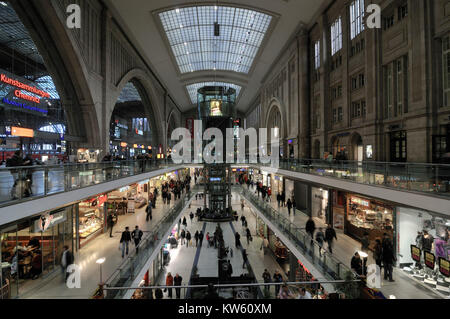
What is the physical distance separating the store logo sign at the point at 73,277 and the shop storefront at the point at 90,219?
3.08 meters

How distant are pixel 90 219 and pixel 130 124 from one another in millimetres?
34488

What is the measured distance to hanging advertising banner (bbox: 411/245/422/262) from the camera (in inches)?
323

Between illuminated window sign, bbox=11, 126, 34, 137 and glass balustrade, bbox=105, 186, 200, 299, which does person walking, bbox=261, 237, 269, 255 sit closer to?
glass balustrade, bbox=105, 186, 200, 299

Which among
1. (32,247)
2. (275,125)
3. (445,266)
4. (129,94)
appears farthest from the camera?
(129,94)

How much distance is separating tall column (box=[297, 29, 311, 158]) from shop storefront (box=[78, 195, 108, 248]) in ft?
54.4

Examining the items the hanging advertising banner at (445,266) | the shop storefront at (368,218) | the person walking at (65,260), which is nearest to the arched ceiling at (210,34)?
the shop storefront at (368,218)

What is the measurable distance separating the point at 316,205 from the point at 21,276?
54.7 feet

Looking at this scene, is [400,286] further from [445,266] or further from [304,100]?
[304,100]

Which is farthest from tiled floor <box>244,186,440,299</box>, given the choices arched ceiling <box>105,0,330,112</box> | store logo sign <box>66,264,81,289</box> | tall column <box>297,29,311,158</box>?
arched ceiling <box>105,0,330,112</box>

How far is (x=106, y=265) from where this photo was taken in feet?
28.5

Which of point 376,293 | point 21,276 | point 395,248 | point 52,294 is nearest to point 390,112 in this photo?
point 395,248

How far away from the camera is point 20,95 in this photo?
33.9ft

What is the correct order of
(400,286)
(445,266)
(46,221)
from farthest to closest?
(46,221), (400,286), (445,266)

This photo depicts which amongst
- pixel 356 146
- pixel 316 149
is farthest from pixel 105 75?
pixel 356 146
